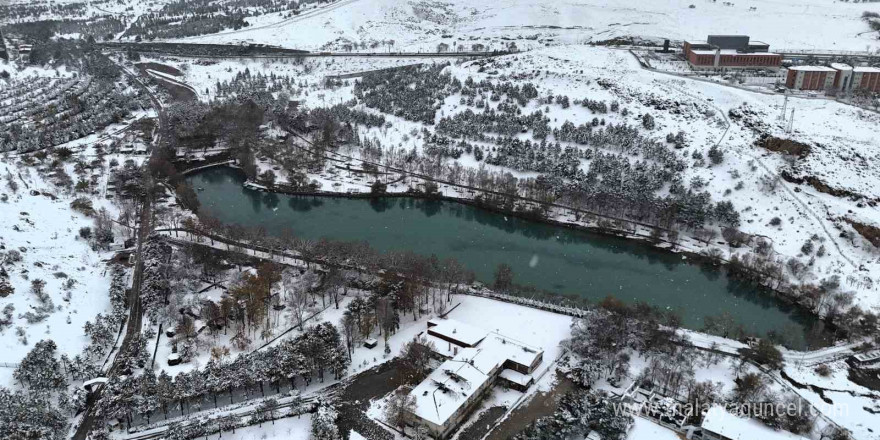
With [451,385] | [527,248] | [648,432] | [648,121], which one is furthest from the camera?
[648,121]

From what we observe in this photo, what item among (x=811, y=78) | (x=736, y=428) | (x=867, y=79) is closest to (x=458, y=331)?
(x=736, y=428)

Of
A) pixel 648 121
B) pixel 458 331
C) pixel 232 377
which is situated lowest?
pixel 458 331

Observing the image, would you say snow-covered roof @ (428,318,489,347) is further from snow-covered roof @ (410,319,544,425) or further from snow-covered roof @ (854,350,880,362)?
snow-covered roof @ (854,350,880,362)

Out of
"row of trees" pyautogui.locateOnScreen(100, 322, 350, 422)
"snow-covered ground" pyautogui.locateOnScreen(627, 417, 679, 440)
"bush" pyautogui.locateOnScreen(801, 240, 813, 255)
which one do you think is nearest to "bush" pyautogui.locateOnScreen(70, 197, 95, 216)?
"row of trees" pyautogui.locateOnScreen(100, 322, 350, 422)

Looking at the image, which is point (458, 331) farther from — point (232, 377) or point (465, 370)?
point (232, 377)

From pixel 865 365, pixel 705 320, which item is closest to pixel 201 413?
pixel 705 320

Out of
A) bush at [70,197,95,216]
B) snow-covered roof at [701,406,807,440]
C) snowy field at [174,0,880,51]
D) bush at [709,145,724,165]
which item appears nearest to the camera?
snow-covered roof at [701,406,807,440]
